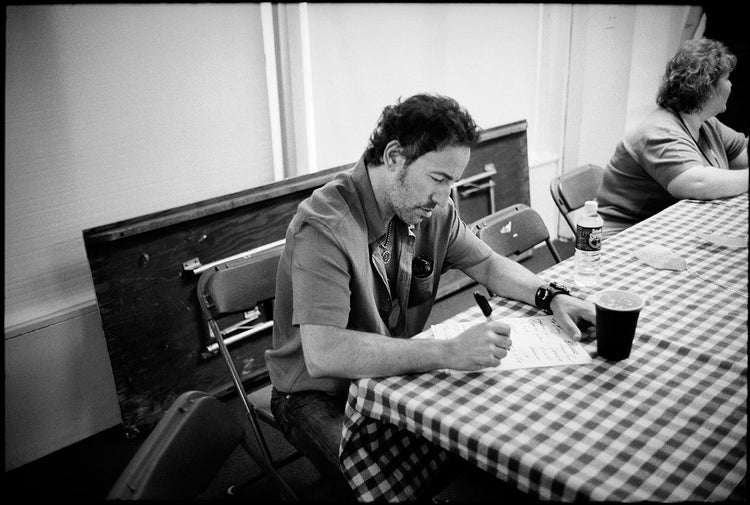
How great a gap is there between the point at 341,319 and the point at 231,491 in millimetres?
1150

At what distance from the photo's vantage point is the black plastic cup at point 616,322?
1423 millimetres

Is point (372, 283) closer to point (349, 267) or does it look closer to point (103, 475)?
point (349, 267)

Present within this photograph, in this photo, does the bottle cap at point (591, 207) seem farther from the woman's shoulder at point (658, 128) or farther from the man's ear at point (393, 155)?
the woman's shoulder at point (658, 128)

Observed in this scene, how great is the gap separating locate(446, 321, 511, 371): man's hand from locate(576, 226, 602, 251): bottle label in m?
0.63

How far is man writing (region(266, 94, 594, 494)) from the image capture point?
1479 mm

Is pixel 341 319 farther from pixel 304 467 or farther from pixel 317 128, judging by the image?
pixel 317 128

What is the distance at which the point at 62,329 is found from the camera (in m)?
2.56

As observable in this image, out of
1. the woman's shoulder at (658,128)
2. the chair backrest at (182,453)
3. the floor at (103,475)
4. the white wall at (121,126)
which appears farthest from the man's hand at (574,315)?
the white wall at (121,126)

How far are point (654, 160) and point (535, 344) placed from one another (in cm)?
160

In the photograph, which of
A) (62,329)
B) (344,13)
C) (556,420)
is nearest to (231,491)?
(62,329)

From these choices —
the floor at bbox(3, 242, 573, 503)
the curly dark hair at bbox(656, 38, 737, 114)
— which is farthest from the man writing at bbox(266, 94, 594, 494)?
the curly dark hair at bbox(656, 38, 737, 114)

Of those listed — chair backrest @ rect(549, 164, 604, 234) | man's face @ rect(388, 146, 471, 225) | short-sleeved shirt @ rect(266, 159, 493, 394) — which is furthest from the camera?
chair backrest @ rect(549, 164, 604, 234)

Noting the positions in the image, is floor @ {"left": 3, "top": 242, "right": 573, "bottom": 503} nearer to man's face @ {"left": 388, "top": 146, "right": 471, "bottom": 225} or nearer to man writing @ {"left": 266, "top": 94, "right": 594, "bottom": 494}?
man writing @ {"left": 266, "top": 94, "right": 594, "bottom": 494}

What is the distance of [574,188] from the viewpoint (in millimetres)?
3051
